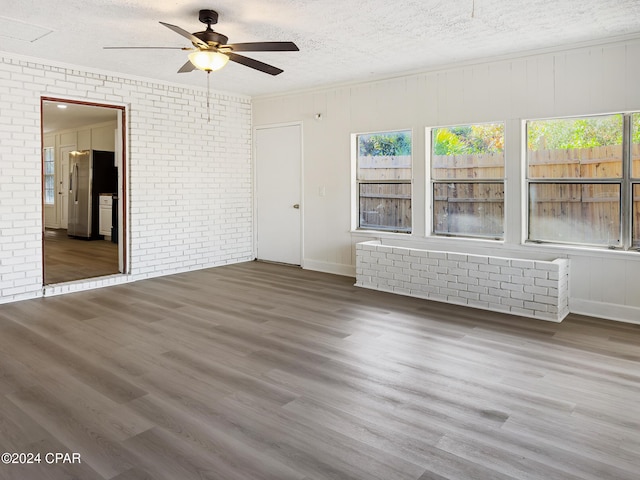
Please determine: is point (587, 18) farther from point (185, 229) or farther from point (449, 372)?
point (185, 229)

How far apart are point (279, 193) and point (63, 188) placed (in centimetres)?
731

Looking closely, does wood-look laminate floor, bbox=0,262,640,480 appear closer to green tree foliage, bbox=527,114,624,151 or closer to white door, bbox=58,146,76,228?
green tree foliage, bbox=527,114,624,151

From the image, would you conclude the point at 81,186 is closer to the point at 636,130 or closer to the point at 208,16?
the point at 208,16

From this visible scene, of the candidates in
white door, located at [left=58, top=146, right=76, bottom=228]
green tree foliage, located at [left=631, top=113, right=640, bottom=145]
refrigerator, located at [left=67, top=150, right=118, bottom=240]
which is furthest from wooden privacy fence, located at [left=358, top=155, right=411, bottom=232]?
white door, located at [left=58, top=146, right=76, bottom=228]

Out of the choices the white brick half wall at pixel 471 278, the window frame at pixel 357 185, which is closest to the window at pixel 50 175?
the window frame at pixel 357 185

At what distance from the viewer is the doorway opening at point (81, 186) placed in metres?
8.27

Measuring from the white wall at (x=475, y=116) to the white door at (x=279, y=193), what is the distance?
0.20 m

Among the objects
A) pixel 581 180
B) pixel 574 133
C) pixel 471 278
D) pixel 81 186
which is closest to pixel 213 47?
pixel 471 278

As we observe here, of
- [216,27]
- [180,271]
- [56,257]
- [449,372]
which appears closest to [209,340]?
[449,372]

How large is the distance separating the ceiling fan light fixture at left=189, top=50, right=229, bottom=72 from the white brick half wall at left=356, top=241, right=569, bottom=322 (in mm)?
2785

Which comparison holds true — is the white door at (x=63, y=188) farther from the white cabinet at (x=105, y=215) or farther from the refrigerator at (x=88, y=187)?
the white cabinet at (x=105, y=215)

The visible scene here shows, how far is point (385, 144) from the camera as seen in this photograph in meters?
Answer: 6.09

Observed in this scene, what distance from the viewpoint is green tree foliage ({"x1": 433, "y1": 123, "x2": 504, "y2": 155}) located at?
5.16 m

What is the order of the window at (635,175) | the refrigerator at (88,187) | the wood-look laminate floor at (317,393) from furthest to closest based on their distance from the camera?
1. the refrigerator at (88,187)
2. the window at (635,175)
3. the wood-look laminate floor at (317,393)
